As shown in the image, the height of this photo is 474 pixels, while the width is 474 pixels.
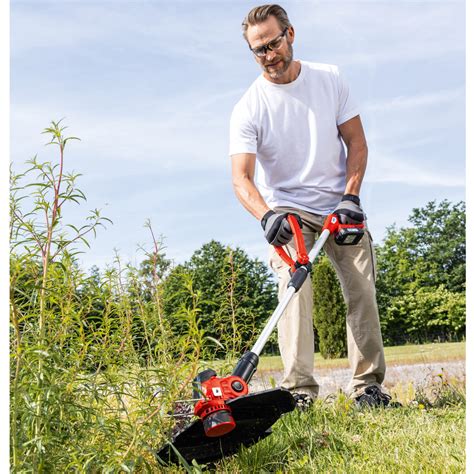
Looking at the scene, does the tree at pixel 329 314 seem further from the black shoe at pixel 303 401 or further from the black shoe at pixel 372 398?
the black shoe at pixel 303 401

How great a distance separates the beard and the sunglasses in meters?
0.09

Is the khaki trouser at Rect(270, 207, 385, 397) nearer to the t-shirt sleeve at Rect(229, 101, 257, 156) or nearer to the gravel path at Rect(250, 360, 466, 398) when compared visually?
the t-shirt sleeve at Rect(229, 101, 257, 156)

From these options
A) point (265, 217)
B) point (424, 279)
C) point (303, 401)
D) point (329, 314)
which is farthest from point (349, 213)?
point (424, 279)

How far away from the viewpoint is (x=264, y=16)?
14.0ft

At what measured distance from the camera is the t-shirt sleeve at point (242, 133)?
174 inches

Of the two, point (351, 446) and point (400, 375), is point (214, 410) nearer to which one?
point (351, 446)

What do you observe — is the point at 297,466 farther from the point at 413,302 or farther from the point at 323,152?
the point at 413,302

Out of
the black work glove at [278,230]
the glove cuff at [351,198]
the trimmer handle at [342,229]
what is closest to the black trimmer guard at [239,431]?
the black work glove at [278,230]

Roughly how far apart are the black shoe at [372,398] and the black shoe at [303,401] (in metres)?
0.39

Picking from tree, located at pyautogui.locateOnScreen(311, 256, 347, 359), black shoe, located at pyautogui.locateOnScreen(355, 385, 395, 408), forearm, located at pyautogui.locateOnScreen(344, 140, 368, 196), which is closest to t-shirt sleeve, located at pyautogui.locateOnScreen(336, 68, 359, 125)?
forearm, located at pyautogui.locateOnScreen(344, 140, 368, 196)

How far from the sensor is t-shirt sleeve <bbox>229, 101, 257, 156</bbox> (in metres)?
4.42

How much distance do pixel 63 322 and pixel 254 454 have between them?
121 centimetres

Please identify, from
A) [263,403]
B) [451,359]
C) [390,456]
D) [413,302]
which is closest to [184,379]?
[263,403]

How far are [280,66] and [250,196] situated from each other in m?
0.96
